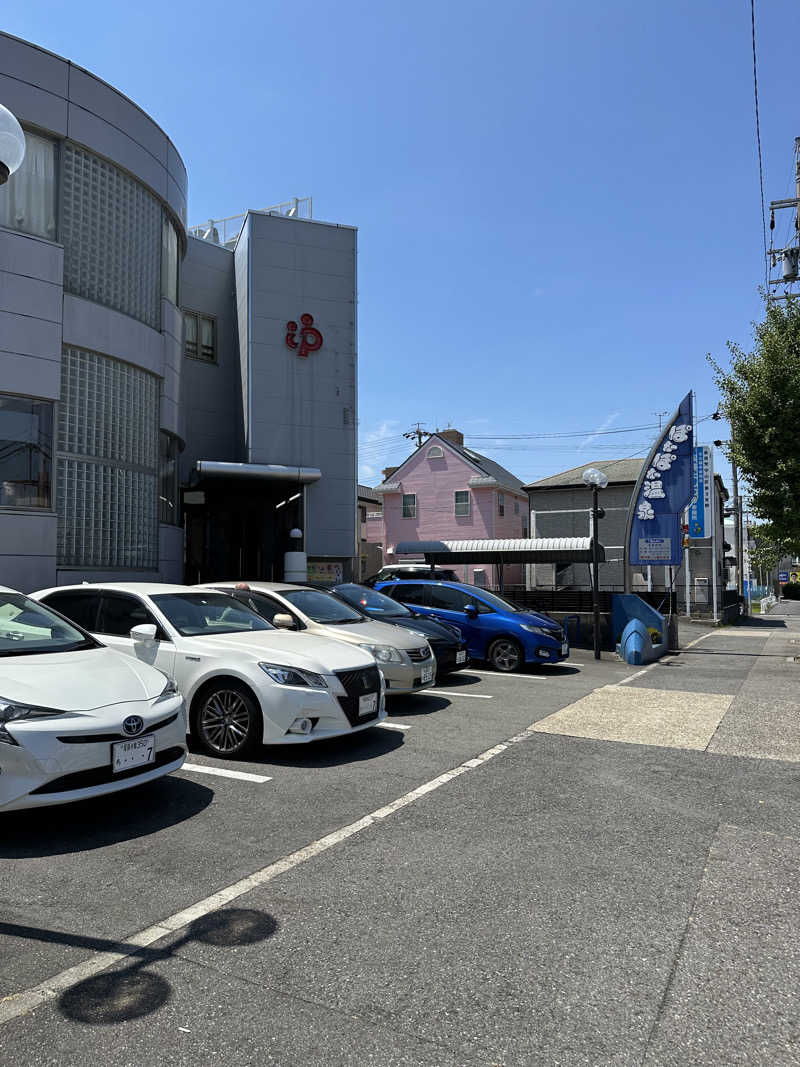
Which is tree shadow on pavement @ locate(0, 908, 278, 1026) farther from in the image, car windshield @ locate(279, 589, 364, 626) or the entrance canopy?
the entrance canopy

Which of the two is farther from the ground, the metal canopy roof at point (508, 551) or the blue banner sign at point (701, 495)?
the blue banner sign at point (701, 495)

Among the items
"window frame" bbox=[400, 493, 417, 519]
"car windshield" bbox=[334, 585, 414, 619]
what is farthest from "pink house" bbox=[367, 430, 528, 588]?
"car windshield" bbox=[334, 585, 414, 619]

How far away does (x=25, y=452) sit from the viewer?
12203 mm

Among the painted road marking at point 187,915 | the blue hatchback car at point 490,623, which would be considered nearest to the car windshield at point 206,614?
the painted road marking at point 187,915

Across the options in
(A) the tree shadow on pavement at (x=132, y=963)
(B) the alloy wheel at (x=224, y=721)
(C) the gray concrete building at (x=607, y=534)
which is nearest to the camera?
(A) the tree shadow on pavement at (x=132, y=963)

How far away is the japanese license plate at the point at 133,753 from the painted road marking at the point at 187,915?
46.6 inches

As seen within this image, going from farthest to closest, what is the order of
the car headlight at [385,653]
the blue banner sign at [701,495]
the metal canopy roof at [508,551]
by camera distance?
the blue banner sign at [701,495] → the metal canopy roof at [508,551] → the car headlight at [385,653]

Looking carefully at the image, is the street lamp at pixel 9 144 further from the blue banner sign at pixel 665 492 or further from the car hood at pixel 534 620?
the blue banner sign at pixel 665 492

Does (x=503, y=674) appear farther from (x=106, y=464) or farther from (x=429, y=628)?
(x=106, y=464)

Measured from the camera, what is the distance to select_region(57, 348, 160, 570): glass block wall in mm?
12836

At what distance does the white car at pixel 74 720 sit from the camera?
4.39 m

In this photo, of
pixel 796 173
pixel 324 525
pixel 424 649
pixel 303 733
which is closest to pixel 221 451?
pixel 324 525

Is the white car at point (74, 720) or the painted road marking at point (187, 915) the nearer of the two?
the painted road marking at point (187, 915)

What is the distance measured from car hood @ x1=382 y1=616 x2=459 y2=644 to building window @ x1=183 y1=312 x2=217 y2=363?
11545 millimetres
